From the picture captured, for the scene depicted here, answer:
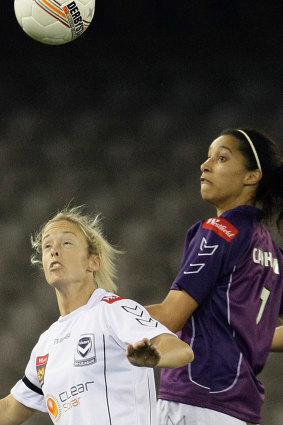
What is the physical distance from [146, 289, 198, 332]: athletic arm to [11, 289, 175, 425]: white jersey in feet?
0.17

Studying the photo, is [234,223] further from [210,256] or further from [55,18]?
[55,18]

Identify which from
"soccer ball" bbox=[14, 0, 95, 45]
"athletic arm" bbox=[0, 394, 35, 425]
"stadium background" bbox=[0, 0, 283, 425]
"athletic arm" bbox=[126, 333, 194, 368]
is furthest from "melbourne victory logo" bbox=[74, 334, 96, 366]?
"stadium background" bbox=[0, 0, 283, 425]

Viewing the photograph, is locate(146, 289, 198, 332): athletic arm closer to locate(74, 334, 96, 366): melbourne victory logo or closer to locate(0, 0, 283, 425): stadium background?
locate(74, 334, 96, 366): melbourne victory logo

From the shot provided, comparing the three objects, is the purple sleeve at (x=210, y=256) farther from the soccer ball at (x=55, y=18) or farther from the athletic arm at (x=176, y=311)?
the soccer ball at (x=55, y=18)

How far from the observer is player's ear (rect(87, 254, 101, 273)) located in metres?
2.22

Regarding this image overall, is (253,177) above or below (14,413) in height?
above

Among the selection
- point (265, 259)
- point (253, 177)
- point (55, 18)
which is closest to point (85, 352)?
point (265, 259)

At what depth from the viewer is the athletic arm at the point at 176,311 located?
1974mm

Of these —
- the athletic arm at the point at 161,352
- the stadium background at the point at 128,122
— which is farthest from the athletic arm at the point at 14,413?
the stadium background at the point at 128,122

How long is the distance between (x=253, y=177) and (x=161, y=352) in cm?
66

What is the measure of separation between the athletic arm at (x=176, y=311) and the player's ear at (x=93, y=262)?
27 cm

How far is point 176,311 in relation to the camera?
1987 millimetres

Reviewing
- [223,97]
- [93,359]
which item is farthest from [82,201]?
[93,359]

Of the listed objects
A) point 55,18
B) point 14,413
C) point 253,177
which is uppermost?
point 55,18
